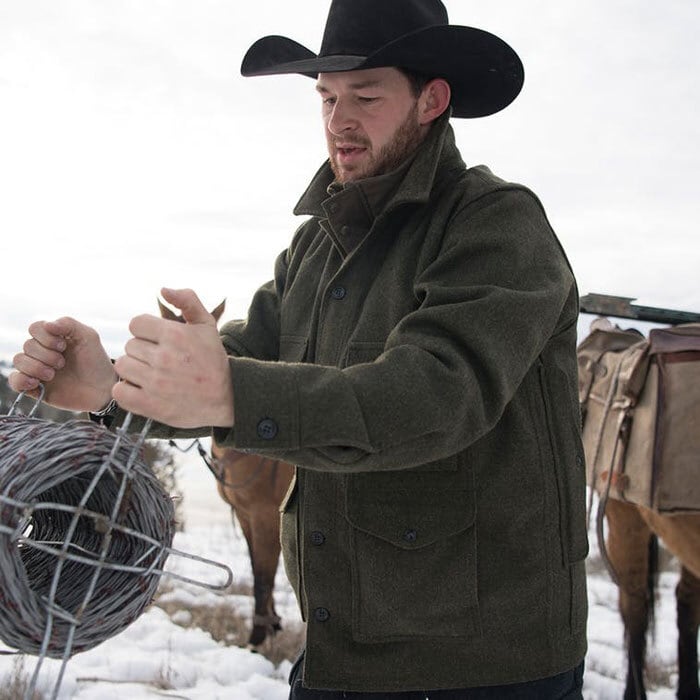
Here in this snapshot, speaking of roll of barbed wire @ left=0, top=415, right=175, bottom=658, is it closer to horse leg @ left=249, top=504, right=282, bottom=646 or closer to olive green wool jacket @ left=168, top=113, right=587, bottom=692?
olive green wool jacket @ left=168, top=113, right=587, bottom=692

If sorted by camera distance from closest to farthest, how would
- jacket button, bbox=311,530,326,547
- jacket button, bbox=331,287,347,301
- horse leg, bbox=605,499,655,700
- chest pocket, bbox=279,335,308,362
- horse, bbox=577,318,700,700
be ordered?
jacket button, bbox=311,530,326,547, jacket button, bbox=331,287,347,301, chest pocket, bbox=279,335,308,362, horse, bbox=577,318,700,700, horse leg, bbox=605,499,655,700

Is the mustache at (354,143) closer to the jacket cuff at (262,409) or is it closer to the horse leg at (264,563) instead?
the jacket cuff at (262,409)

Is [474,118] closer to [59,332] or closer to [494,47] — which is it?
[494,47]

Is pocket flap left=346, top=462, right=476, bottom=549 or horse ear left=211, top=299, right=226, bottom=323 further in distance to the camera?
horse ear left=211, top=299, right=226, bottom=323

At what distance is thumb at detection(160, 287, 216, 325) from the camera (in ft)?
4.32

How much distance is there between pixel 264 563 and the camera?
513cm

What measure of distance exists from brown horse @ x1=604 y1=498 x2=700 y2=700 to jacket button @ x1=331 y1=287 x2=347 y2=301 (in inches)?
118

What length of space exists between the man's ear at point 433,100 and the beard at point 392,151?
2 cm

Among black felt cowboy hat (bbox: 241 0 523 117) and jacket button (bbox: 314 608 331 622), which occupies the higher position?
black felt cowboy hat (bbox: 241 0 523 117)

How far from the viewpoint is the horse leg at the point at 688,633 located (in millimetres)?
4355

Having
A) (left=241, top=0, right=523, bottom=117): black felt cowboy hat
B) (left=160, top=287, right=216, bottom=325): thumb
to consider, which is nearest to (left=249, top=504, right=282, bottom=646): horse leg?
(left=241, top=0, right=523, bottom=117): black felt cowboy hat

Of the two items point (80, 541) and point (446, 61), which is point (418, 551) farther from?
point (446, 61)

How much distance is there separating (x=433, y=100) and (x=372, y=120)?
0.57 feet

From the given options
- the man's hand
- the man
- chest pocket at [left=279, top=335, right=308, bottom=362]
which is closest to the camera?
the man's hand
